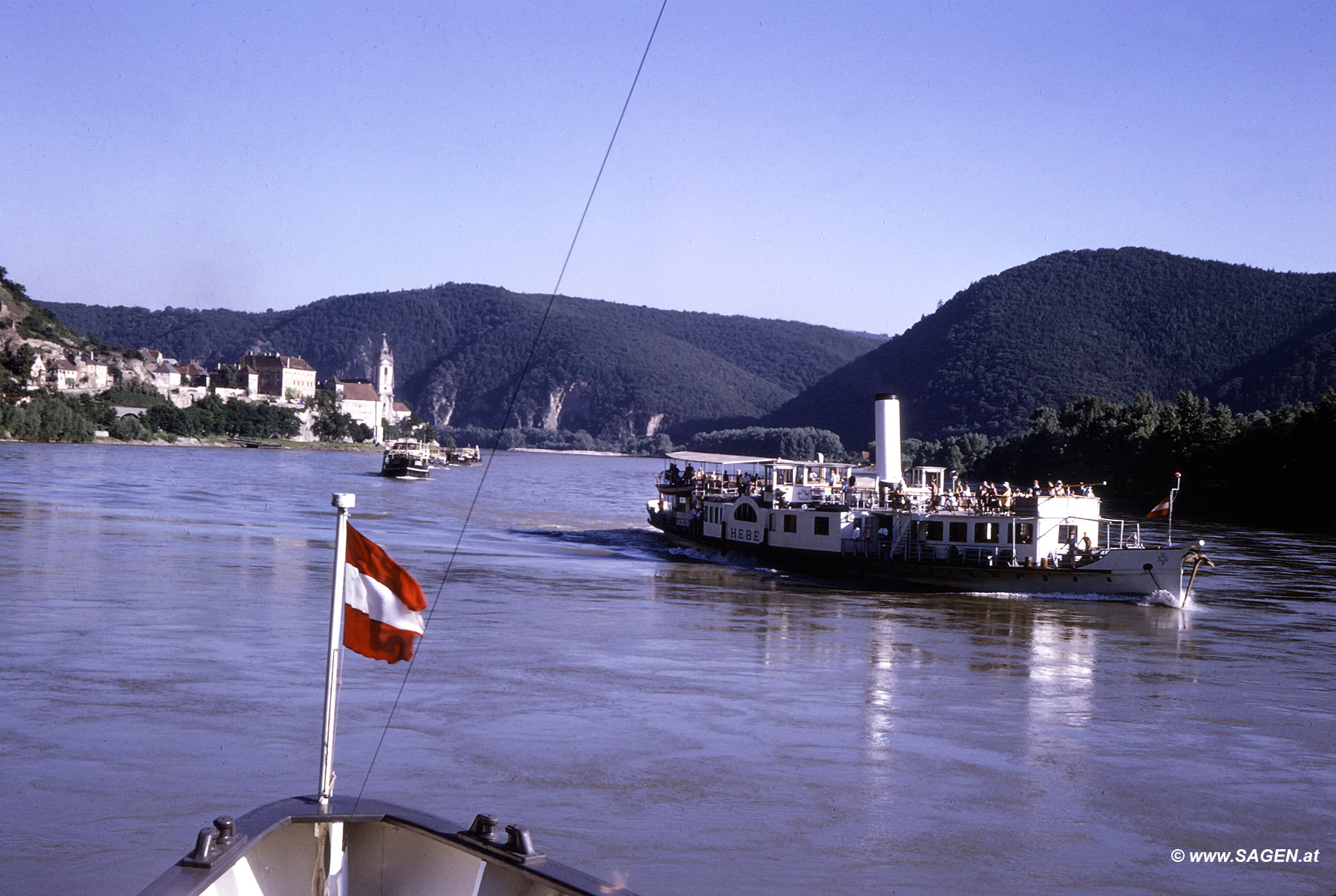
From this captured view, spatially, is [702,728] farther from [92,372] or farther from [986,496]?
[92,372]

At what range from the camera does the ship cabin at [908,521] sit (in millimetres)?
33969

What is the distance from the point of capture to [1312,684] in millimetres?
20812

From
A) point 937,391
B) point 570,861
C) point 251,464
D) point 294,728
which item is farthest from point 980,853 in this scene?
point 937,391

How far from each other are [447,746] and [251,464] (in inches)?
3933

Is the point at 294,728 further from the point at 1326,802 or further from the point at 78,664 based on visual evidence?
the point at 1326,802

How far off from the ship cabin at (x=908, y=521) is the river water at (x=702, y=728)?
217 centimetres

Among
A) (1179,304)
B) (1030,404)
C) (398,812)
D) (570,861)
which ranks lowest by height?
(570,861)

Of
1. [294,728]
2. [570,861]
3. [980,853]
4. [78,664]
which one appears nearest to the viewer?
[570,861]

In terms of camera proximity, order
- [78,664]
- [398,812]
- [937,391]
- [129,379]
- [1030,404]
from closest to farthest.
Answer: [398,812] → [78,664] → [1030,404] → [937,391] → [129,379]

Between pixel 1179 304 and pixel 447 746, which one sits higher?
pixel 1179 304

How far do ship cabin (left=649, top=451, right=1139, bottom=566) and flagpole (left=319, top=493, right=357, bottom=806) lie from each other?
2756 cm

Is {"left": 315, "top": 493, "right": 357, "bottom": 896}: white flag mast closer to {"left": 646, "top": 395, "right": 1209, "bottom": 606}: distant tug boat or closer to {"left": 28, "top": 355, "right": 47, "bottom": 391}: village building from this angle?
{"left": 646, "top": 395, "right": 1209, "bottom": 606}: distant tug boat

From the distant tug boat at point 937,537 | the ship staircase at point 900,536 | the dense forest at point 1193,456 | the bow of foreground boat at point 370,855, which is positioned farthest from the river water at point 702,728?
the dense forest at point 1193,456

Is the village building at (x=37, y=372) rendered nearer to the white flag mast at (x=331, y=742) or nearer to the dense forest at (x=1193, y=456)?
the dense forest at (x=1193, y=456)
